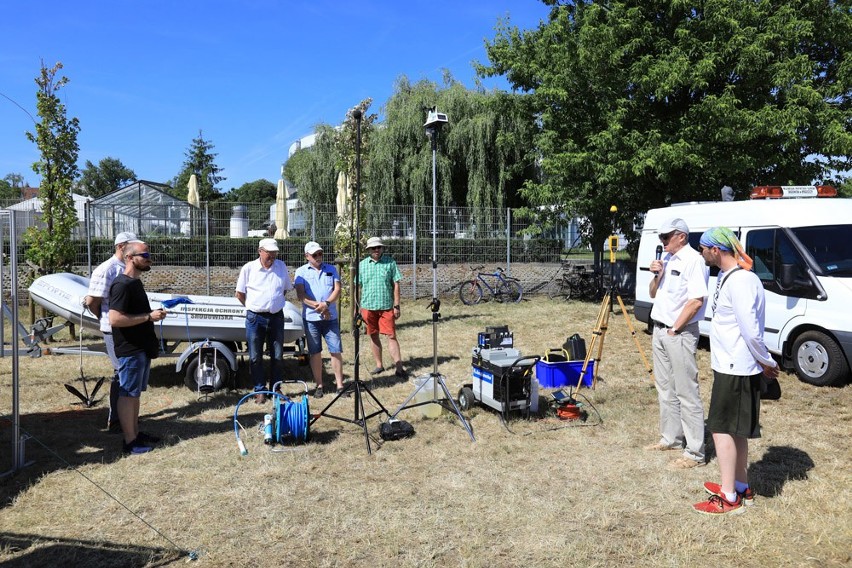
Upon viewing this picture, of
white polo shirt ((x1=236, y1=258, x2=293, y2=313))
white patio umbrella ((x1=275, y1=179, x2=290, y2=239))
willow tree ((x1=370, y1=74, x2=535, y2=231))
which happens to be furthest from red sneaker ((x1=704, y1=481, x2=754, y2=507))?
willow tree ((x1=370, y1=74, x2=535, y2=231))

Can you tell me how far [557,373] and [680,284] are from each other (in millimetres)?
2115

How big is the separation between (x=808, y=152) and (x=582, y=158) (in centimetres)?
525

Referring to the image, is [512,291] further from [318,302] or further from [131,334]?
[131,334]

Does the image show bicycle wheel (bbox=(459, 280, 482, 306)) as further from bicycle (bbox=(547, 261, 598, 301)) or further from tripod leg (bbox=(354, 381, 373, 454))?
tripod leg (bbox=(354, 381, 373, 454))

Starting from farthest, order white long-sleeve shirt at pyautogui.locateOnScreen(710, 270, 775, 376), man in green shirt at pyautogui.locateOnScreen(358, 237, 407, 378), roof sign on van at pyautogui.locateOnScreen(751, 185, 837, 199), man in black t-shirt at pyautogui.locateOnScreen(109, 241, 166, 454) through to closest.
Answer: roof sign on van at pyautogui.locateOnScreen(751, 185, 837, 199) < man in green shirt at pyautogui.locateOnScreen(358, 237, 407, 378) < man in black t-shirt at pyautogui.locateOnScreen(109, 241, 166, 454) < white long-sleeve shirt at pyautogui.locateOnScreen(710, 270, 775, 376)

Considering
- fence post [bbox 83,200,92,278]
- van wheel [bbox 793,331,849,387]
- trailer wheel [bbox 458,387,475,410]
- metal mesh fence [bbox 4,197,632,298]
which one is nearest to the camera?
trailer wheel [bbox 458,387,475,410]

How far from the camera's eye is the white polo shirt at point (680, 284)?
4562 mm

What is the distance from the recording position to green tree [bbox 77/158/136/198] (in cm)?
8819

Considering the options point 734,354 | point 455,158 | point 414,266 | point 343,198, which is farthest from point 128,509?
point 455,158

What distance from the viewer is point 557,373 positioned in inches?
254

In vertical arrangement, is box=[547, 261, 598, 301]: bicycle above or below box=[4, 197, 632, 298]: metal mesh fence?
below

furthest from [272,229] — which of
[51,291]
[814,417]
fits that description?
[814,417]

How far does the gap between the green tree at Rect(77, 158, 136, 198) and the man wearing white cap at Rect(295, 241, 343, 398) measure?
90.9 metres

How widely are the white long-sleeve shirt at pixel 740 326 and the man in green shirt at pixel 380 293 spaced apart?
4.30 m
